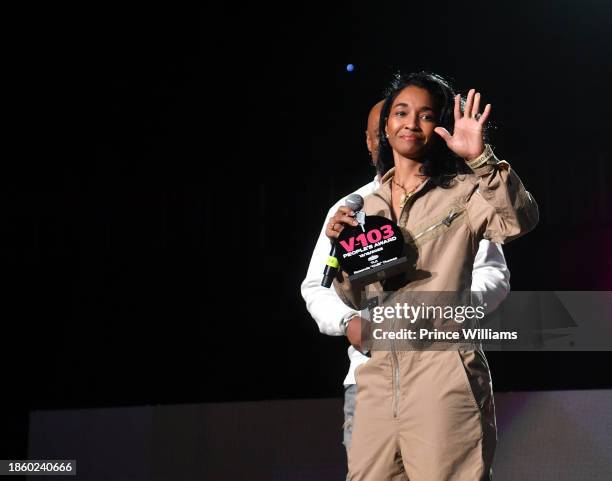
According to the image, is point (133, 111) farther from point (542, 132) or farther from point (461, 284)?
point (461, 284)

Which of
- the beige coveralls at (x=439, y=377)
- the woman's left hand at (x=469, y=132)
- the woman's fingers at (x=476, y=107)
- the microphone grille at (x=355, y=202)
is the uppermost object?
the woman's fingers at (x=476, y=107)

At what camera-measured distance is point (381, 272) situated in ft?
4.52

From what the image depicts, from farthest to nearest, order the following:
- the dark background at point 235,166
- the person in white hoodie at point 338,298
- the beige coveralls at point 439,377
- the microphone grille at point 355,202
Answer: the dark background at point 235,166 → the person in white hoodie at point 338,298 → the microphone grille at point 355,202 → the beige coveralls at point 439,377

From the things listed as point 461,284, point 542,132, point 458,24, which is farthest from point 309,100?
point 461,284

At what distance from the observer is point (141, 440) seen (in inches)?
103

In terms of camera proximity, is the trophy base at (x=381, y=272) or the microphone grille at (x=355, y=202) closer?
the trophy base at (x=381, y=272)

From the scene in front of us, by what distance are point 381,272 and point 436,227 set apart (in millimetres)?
128

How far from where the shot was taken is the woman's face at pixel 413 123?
5.05 ft

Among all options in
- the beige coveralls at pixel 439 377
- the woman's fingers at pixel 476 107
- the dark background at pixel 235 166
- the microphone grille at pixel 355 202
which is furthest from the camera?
the dark background at pixel 235 166

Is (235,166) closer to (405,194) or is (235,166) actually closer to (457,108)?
(405,194)

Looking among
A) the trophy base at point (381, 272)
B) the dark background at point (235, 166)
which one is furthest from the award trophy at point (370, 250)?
the dark background at point (235, 166)

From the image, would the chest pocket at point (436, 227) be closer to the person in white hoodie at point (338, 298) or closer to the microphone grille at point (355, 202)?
the microphone grille at point (355, 202)

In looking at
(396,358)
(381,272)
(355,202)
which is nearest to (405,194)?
(355,202)

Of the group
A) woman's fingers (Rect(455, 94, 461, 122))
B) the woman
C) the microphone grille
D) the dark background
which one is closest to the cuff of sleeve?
the woman
